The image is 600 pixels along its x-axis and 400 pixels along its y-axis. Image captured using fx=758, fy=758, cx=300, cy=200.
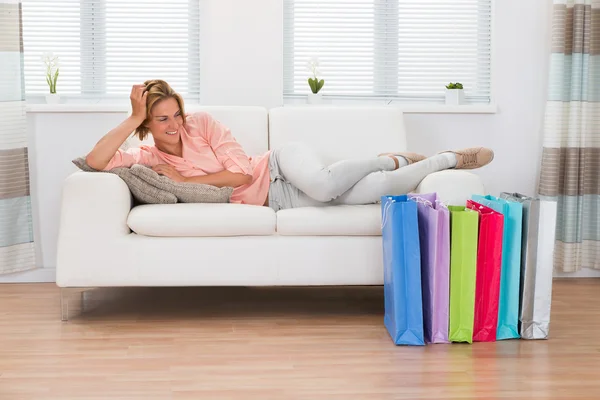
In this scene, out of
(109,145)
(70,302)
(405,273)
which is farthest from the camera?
(70,302)

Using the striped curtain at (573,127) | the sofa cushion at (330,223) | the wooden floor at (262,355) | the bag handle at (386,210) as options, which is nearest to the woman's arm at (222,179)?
the sofa cushion at (330,223)

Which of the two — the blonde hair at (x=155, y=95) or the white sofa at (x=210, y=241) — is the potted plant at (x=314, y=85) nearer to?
the blonde hair at (x=155, y=95)

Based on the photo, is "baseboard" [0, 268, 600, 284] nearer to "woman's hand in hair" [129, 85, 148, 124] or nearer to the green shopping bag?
"woman's hand in hair" [129, 85, 148, 124]

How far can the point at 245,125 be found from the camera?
3.65 m

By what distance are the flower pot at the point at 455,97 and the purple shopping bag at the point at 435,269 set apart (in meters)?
1.57

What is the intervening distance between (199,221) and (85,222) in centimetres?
45

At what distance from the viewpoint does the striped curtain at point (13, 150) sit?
3.75 metres

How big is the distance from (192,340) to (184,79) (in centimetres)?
187

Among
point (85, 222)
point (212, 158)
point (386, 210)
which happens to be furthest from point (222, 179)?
point (386, 210)

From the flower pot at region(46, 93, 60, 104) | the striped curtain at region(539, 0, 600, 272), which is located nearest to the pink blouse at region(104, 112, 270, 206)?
the flower pot at region(46, 93, 60, 104)

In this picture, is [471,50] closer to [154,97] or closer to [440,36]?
[440,36]

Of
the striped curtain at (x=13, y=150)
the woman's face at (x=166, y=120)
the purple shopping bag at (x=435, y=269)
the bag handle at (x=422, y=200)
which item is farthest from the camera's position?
the striped curtain at (x=13, y=150)

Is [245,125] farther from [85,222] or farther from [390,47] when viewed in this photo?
[390,47]

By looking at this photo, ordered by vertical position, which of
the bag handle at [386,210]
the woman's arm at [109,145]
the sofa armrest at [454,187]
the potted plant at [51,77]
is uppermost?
the potted plant at [51,77]
